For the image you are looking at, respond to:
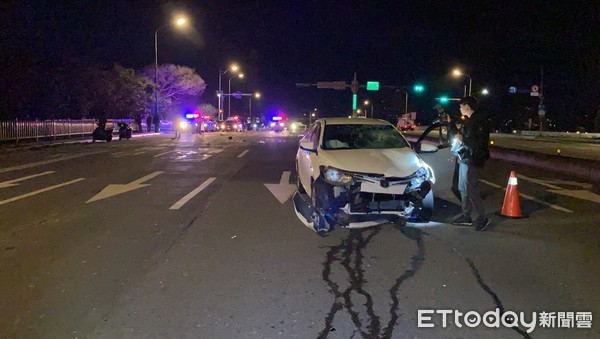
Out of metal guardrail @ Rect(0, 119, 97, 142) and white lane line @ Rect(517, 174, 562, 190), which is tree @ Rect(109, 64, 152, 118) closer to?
metal guardrail @ Rect(0, 119, 97, 142)

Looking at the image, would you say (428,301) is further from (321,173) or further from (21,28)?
(21,28)

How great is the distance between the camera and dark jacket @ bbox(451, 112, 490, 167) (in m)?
8.02

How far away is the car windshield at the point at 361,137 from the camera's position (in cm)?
903

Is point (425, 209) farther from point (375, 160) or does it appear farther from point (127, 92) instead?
point (127, 92)

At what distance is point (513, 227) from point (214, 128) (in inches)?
2209

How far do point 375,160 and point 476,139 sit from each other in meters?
1.52

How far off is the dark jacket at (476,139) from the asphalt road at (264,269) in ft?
3.61

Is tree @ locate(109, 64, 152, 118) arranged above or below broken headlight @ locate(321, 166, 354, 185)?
above

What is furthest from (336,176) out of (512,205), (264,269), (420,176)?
(512,205)

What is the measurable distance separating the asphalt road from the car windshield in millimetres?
1388

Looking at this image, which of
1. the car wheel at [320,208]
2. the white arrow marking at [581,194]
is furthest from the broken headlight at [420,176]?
the white arrow marking at [581,194]

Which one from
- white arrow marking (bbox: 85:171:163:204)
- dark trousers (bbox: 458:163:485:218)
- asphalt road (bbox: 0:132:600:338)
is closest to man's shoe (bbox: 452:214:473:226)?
asphalt road (bbox: 0:132:600:338)

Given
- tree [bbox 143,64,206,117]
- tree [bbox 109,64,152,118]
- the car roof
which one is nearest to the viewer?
the car roof

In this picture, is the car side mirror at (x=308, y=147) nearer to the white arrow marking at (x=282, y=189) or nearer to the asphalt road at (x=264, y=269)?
the asphalt road at (x=264, y=269)
